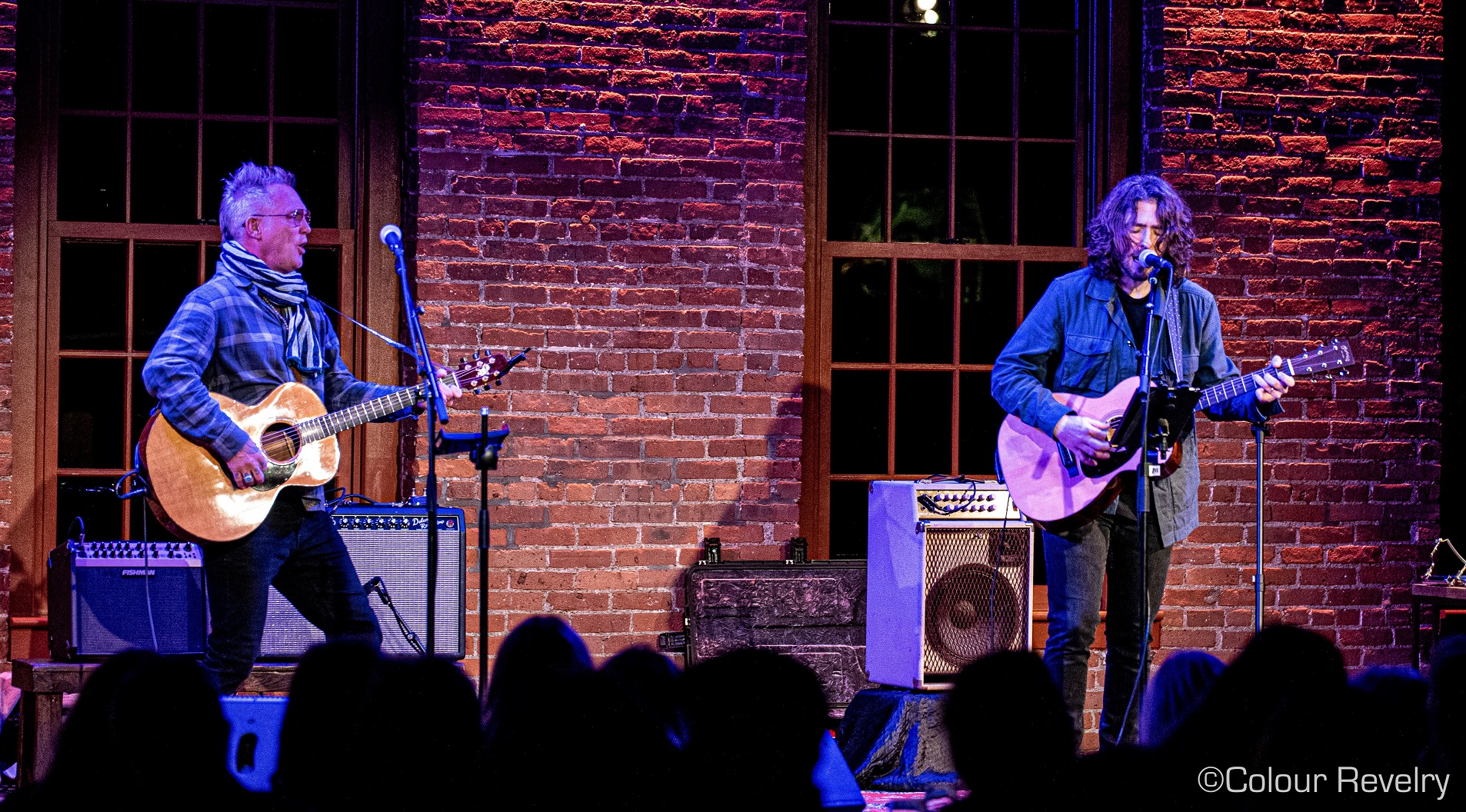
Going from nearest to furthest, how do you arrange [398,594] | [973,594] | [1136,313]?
1. [1136,313]
2. [973,594]
3. [398,594]

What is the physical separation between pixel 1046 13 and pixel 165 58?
3.49 metres

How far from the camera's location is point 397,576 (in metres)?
4.64

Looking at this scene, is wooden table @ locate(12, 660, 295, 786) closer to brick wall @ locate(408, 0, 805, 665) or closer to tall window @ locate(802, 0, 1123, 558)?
brick wall @ locate(408, 0, 805, 665)

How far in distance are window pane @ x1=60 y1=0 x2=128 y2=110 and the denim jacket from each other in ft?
11.3

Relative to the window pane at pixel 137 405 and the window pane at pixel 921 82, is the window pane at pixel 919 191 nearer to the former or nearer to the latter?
the window pane at pixel 921 82

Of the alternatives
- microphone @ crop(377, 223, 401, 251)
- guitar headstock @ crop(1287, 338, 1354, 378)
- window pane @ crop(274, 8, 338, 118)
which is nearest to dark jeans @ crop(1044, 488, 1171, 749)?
guitar headstock @ crop(1287, 338, 1354, 378)

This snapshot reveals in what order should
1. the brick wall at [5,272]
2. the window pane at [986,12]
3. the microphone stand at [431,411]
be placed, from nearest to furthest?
the microphone stand at [431,411] < the brick wall at [5,272] < the window pane at [986,12]

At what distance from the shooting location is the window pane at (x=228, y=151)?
5148 mm

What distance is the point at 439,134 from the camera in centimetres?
500

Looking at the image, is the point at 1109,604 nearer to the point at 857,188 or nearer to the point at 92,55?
the point at 857,188

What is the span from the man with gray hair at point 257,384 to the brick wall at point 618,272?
0.91 m

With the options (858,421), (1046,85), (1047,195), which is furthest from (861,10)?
(858,421)

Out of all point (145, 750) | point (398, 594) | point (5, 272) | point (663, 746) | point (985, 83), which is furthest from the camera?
point (985, 83)

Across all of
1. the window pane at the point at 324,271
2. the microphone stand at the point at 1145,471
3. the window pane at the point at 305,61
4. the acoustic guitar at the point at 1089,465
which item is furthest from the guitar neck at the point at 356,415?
the microphone stand at the point at 1145,471
